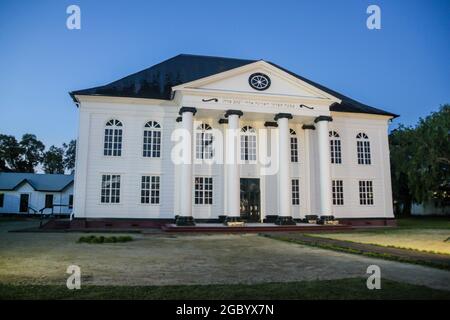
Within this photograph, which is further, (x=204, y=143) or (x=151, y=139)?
(x=204, y=143)

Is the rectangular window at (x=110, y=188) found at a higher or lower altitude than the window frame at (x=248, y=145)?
lower

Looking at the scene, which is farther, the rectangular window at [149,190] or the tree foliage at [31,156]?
the tree foliage at [31,156]

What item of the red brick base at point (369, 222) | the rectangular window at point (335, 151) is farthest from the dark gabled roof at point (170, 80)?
the red brick base at point (369, 222)

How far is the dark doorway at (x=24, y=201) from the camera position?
42.2 meters

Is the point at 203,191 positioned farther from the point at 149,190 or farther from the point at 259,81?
the point at 259,81

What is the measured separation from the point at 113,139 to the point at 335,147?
15.9 metres

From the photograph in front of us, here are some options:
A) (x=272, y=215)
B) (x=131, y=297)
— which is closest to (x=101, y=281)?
(x=131, y=297)

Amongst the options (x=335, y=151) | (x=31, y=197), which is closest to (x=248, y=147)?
(x=335, y=151)

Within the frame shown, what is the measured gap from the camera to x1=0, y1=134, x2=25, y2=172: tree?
65137mm

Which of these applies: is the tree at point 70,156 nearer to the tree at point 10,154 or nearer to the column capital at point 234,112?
the tree at point 10,154

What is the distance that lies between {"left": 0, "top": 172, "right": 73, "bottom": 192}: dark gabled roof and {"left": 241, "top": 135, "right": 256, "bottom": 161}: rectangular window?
26983 mm

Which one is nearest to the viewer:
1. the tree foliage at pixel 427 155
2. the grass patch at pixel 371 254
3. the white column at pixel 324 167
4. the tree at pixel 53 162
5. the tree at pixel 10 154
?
the grass patch at pixel 371 254

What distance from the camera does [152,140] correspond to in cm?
2414

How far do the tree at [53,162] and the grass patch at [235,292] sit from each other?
77.5 metres
